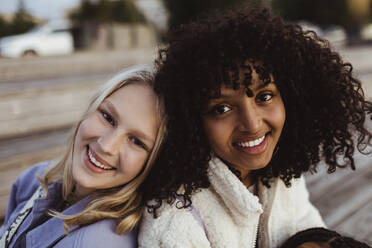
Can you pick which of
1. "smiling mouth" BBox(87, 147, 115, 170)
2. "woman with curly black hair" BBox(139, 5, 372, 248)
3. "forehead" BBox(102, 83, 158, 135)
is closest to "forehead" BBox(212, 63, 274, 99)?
"woman with curly black hair" BBox(139, 5, 372, 248)

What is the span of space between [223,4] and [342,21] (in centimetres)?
371

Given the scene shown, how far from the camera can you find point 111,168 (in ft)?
4.38

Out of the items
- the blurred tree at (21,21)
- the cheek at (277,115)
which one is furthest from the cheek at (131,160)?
the blurred tree at (21,21)

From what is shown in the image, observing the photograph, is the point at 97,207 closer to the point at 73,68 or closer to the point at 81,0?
the point at 73,68

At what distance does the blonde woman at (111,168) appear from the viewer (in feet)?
4.07

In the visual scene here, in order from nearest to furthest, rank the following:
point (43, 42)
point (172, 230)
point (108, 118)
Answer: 1. point (172, 230)
2. point (108, 118)
3. point (43, 42)

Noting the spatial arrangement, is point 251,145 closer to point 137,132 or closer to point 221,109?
point 221,109

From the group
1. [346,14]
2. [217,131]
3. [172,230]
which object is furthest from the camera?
[346,14]

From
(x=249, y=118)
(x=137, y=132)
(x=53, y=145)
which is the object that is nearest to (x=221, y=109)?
(x=249, y=118)

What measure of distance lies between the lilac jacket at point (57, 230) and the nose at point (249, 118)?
53cm

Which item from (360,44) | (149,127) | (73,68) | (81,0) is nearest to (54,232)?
(149,127)

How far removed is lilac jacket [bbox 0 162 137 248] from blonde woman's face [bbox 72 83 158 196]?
0.43ft

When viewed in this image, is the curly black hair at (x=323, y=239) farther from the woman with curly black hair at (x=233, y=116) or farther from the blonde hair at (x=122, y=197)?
the blonde hair at (x=122, y=197)

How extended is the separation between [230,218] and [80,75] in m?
→ 3.47
